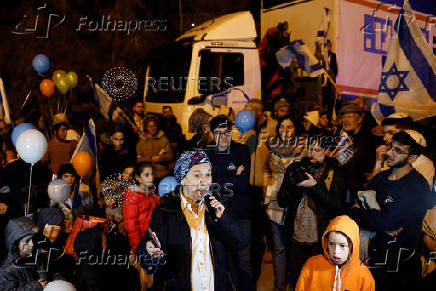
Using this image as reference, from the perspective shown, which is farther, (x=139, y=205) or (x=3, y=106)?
(x=3, y=106)

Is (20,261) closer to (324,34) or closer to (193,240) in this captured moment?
(193,240)

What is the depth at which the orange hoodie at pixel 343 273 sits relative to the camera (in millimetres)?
3055

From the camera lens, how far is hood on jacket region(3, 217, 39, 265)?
355 cm

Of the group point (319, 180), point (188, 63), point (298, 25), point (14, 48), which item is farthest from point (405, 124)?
point (14, 48)

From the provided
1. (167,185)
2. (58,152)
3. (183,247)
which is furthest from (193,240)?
(58,152)

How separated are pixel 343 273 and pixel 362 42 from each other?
548cm

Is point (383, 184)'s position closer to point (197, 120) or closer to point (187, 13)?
point (197, 120)

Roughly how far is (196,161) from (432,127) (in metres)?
4.65

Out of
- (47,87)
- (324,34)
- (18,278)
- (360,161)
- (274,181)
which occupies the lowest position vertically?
(18,278)

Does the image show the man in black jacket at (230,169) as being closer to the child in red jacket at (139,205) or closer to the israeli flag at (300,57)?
the child in red jacket at (139,205)

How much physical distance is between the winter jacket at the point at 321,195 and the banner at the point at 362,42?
146 inches

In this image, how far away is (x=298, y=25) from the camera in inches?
324

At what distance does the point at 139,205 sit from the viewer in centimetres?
438

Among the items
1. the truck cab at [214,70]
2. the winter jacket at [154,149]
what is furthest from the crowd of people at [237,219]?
the truck cab at [214,70]
